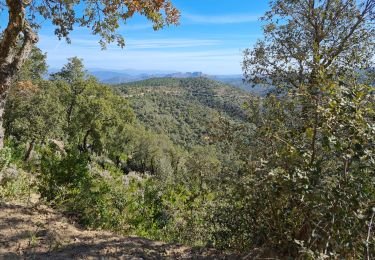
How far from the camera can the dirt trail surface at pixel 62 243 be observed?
509 centimetres

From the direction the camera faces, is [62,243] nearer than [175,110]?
Yes

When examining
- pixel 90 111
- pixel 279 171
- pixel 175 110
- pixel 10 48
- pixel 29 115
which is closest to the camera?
pixel 279 171

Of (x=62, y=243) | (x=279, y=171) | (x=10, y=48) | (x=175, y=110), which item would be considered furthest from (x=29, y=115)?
(x=175, y=110)

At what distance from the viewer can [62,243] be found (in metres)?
5.46

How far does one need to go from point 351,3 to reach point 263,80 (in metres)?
2.86

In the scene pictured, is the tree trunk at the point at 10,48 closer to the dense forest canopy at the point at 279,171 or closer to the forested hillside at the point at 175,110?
the dense forest canopy at the point at 279,171

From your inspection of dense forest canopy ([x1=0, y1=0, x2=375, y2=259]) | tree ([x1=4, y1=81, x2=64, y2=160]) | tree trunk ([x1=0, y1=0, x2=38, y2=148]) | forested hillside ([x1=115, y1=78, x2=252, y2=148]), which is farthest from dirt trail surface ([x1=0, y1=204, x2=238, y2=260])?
forested hillside ([x1=115, y1=78, x2=252, y2=148])

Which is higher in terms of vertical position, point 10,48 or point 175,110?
point 10,48

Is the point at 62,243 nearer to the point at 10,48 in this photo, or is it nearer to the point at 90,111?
the point at 10,48

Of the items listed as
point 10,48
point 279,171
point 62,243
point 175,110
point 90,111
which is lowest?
point 175,110

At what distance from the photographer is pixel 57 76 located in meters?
45.3

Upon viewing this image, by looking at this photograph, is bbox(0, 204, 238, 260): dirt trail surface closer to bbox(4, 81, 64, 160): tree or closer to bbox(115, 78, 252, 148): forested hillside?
bbox(4, 81, 64, 160): tree

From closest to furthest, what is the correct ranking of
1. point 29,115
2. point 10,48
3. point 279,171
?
point 279,171 < point 10,48 < point 29,115

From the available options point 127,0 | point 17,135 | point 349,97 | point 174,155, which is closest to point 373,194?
point 349,97
